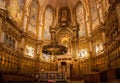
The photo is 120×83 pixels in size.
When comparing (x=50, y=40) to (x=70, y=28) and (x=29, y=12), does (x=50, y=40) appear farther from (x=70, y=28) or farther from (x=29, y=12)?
(x=29, y=12)

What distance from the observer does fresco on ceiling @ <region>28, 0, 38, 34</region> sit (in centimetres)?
2593

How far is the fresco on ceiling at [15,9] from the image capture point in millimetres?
19519

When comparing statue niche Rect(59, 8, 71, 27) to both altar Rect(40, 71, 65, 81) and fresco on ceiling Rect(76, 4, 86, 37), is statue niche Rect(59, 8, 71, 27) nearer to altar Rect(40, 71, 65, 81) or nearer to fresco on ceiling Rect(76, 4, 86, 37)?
fresco on ceiling Rect(76, 4, 86, 37)

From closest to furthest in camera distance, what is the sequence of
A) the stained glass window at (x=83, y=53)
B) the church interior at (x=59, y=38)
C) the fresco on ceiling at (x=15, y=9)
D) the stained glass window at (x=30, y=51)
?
the church interior at (x=59, y=38), the fresco on ceiling at (x=15, y=9), the stained glass window at (x=30, y=51), the stained glass window at (x=83, y=53)

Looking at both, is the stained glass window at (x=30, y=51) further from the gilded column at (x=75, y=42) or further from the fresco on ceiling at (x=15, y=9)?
the gilded column at (x=75, y=42)

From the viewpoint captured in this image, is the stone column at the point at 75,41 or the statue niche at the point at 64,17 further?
the statue niche at the point at 64,17

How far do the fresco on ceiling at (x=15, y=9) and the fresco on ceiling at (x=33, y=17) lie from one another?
10.0 feet

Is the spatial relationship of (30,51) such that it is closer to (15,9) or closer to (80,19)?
(15,9)

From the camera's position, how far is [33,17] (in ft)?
89.5

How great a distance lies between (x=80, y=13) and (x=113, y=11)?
554 inches

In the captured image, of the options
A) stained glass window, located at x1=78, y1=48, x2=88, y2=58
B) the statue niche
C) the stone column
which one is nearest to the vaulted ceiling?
the statue niche

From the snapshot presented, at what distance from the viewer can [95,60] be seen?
21.9 m

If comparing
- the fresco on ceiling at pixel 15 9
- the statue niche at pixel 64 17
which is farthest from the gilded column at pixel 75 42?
the fresco on ceiling at pixel 15 9

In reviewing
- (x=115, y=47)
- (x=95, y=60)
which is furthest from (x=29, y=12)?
(x=115, y=47)
